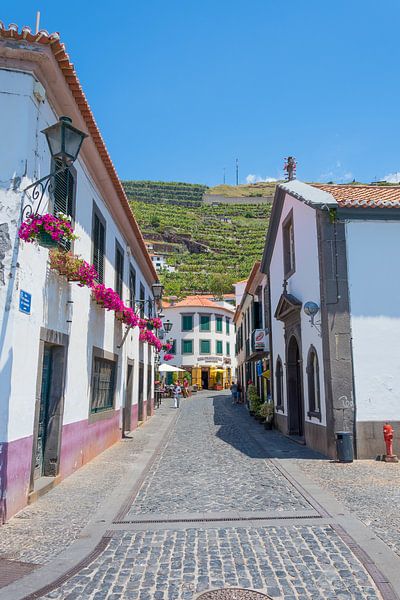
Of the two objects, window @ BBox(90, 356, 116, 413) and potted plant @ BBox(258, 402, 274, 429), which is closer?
window @ BBox(90, 356, 116, 413)

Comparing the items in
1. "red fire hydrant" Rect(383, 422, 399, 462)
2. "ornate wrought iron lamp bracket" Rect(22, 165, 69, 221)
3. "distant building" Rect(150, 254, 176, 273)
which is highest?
"distant building" Rect(150, 254, 176, 273)


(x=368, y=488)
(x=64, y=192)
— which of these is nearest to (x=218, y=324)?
(x=64, y=192)

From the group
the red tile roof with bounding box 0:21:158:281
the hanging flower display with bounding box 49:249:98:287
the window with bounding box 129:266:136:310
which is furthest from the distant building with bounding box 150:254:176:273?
the hanging flower display with bounding box 49:249:98:287

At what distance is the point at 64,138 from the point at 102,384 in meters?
7.32

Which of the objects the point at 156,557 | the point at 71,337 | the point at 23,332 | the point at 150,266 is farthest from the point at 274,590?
the point at 150,266

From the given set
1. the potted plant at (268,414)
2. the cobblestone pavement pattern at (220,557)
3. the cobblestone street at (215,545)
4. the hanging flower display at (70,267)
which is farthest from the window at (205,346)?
the hanging flower display at (70,267)

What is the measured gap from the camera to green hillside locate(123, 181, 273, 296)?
8081cm

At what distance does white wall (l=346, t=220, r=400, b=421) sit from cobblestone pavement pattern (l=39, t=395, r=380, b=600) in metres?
3.50

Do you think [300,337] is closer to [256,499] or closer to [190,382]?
[256,499]

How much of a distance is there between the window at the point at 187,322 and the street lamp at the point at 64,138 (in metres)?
42.6

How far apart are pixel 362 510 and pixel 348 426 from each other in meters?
3.97

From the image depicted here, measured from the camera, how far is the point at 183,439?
14328 millimetres

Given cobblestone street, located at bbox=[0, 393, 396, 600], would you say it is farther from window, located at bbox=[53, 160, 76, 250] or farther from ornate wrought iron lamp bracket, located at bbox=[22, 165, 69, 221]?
window, located at bbox=[53, 160, 76, 250]

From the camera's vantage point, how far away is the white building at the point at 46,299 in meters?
6.21
